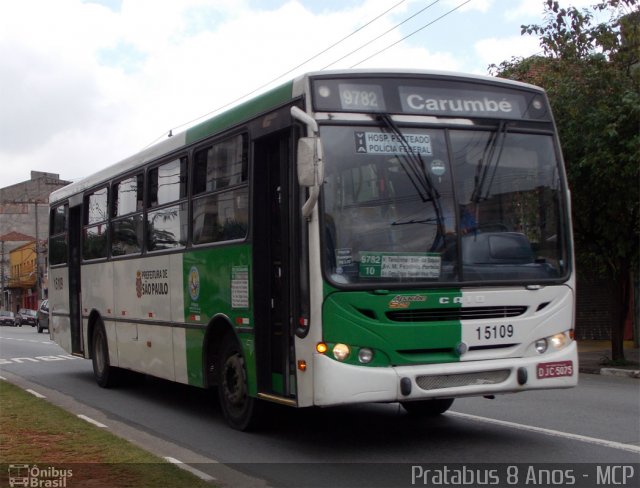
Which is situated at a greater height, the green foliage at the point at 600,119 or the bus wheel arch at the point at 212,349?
the green foliage at the point at 600,119

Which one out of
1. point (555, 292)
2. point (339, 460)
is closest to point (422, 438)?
point (339, 460)

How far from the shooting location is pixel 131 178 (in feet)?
39.6

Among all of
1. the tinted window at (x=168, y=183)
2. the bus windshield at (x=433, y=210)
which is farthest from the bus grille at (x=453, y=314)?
the tinted window at (x=168, y=183)

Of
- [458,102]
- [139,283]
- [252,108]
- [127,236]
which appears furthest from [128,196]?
[458,102]

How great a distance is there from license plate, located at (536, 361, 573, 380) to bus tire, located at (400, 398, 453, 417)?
7.30 ft

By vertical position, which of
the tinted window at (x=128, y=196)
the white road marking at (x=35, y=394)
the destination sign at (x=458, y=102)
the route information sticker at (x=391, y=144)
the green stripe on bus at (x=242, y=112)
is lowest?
the white road marking at (x=35, y=394)

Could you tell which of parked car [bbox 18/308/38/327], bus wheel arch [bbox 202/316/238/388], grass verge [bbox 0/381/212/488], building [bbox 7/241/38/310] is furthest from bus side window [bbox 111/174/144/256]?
building [bbox 7/241/38/310]

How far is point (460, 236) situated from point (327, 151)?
1.37 metres

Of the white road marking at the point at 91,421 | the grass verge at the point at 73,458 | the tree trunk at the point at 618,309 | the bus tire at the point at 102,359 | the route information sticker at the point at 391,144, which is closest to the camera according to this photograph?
the grass verge at the point at 73,458

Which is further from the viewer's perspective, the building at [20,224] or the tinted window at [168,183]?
the building at [20,224]

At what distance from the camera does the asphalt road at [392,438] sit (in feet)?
23.3

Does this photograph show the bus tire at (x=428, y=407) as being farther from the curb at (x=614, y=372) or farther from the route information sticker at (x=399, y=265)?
the curb at (x=614, y=372)

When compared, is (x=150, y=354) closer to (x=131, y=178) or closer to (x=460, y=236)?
(x=131, y=178)

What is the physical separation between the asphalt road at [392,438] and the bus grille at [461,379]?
666 mm
